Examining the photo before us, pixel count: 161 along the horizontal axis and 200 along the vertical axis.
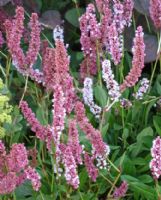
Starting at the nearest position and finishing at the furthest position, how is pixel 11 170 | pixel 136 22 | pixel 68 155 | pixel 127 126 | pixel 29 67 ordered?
1. pixel 68 155
2. pixel 11 170
3. pixel 29 67
4. pixel 127 126
5. pixel 136 22

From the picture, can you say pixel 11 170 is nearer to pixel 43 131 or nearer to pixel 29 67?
pixel 43 131

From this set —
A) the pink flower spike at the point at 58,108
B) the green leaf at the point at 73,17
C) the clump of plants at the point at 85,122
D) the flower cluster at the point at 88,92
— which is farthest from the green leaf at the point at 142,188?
the green leaf at the point at 73,17

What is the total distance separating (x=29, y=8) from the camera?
2707 millimetres

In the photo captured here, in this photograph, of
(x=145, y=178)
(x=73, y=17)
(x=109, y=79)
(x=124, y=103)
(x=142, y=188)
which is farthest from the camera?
(x=73, y=17)

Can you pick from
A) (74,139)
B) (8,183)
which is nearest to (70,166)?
(74,139)

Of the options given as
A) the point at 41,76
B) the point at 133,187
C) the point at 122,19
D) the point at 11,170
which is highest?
the point at 122,19

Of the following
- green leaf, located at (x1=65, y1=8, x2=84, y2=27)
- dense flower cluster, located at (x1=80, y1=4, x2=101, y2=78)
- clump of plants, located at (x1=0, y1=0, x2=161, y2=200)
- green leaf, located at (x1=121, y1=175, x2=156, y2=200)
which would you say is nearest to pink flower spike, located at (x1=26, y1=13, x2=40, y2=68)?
clump of plants, located at (x1=0, y1=0, x2=161, y2=200)

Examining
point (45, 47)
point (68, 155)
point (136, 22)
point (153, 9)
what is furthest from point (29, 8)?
point (68, 155)

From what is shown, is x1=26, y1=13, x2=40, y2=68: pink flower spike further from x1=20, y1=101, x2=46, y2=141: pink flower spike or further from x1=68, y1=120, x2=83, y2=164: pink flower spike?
x1=68, y1=120, x2=83, y2=164: pink flower spike

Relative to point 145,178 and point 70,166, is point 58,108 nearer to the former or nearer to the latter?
point 70,166

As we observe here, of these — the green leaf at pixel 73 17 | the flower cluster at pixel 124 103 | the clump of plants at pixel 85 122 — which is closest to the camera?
the clump of plants at pixel 85 122

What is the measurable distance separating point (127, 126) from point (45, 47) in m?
0.48

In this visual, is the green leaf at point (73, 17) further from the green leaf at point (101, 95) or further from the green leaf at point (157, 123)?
the green leaf at point (157, 123)

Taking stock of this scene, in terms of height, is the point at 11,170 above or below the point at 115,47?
below
